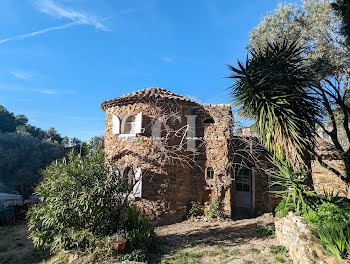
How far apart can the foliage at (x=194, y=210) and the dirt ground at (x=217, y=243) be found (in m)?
0.33

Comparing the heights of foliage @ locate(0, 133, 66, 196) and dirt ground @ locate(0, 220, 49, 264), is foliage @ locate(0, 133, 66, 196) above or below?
above

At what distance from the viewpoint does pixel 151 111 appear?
36.0 feet

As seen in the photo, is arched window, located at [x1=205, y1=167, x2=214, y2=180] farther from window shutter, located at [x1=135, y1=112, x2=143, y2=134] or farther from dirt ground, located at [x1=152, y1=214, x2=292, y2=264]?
window shutter, located at [x1=135, y1=112, x2=143, y2=134]

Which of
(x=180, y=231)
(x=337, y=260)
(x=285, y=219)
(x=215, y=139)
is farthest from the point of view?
(x=215, y=139)

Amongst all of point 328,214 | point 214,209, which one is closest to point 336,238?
point 328,214

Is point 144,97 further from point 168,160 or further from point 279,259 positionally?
point 279,259

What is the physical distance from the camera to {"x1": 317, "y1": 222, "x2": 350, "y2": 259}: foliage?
4.53 meters

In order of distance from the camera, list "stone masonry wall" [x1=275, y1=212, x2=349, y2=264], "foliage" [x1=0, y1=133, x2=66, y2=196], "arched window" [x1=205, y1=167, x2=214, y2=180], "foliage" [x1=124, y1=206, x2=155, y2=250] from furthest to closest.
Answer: "foliage" [x1=0, y1=133, x2=66, y2=196]
"arched window" [x1=205, y1=167, x2=214, y2=180]
"foliage" [x1=124, y1=206, x2=155, y2=250]
"stone masonry wall" [x1=275, y1=212, x2=349, y2=264]

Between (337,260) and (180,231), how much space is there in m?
6.35

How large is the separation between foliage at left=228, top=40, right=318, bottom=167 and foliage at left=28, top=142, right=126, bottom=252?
5946 millimetres

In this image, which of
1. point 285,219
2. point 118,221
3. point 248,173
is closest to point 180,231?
point 118,221

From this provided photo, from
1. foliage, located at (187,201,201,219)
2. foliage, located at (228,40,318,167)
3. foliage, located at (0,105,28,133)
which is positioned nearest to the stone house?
foliage, located at (187,201,201,219)

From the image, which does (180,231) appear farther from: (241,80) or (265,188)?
(241,80)

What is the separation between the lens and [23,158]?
915 inches
